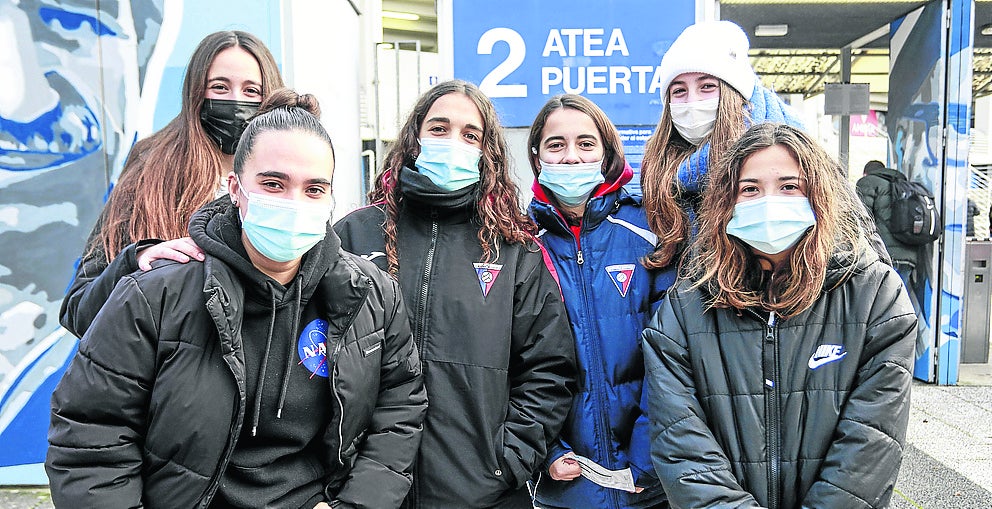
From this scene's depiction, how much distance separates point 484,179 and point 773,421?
1173 mm

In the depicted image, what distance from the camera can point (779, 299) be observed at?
2.01 metres

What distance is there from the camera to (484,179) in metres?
2.43

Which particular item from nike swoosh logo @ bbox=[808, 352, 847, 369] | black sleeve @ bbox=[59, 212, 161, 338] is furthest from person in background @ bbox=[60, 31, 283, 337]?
nike swoosh logo @ bbox=[808, 352, 847, 369]

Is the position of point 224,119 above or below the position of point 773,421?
above

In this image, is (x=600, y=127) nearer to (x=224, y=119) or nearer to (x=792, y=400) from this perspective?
(x=792, y=400)

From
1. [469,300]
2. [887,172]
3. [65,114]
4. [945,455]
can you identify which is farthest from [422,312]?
[887,172]

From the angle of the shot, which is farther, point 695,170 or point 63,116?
point 63,116

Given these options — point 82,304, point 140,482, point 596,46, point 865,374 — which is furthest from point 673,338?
point 596,46

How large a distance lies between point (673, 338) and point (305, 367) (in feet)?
3.36

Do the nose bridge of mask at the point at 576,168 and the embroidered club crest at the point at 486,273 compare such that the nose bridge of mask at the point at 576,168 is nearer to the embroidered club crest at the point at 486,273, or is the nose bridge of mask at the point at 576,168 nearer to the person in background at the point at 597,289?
the person in background at the point at 597,289

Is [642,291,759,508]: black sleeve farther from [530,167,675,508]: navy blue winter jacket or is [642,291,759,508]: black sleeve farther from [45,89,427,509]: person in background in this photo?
[45,89,427,509]: person in background

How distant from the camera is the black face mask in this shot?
7.45 ft

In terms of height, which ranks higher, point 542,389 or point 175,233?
point 175,233

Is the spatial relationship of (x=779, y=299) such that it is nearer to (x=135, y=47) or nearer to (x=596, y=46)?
(x=596, y=46)
